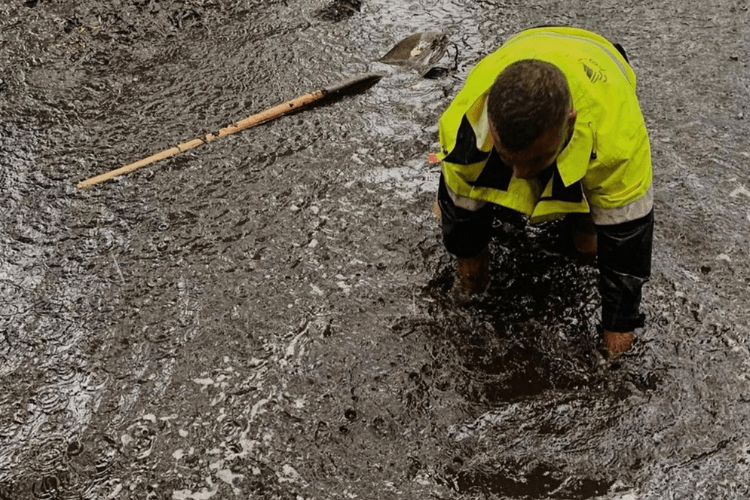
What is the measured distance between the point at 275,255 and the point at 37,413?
1.18 metres

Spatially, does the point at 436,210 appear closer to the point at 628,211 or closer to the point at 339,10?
the point at 628,211

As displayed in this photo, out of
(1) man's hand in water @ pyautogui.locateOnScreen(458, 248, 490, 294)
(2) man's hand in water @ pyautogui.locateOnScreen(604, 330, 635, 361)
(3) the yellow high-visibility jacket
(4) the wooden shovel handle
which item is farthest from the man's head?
(4) the wooden shovel handle

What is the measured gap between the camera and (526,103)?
182 centimetres

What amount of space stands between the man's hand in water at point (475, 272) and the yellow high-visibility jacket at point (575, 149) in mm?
447

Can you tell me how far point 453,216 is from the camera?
248 cm

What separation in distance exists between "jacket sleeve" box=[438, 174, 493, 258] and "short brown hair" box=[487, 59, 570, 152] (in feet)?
1.87

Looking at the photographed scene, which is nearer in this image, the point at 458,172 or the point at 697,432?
the point at 458,172

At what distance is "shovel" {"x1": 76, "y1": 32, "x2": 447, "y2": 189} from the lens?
12.1 feet

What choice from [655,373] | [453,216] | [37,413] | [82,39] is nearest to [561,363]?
[655,373]

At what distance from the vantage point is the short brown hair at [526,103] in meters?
1.83

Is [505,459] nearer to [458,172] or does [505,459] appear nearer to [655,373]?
[655,373]

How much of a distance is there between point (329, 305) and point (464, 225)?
806 millimetres

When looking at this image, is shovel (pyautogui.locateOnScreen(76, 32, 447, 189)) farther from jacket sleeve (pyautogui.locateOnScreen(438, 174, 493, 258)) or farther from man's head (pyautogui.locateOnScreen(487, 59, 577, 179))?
man's head (pyautogui.locateOnScreen(487, 59, 577, 179))

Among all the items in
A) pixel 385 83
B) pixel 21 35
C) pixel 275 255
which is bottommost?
pixel 275 255
